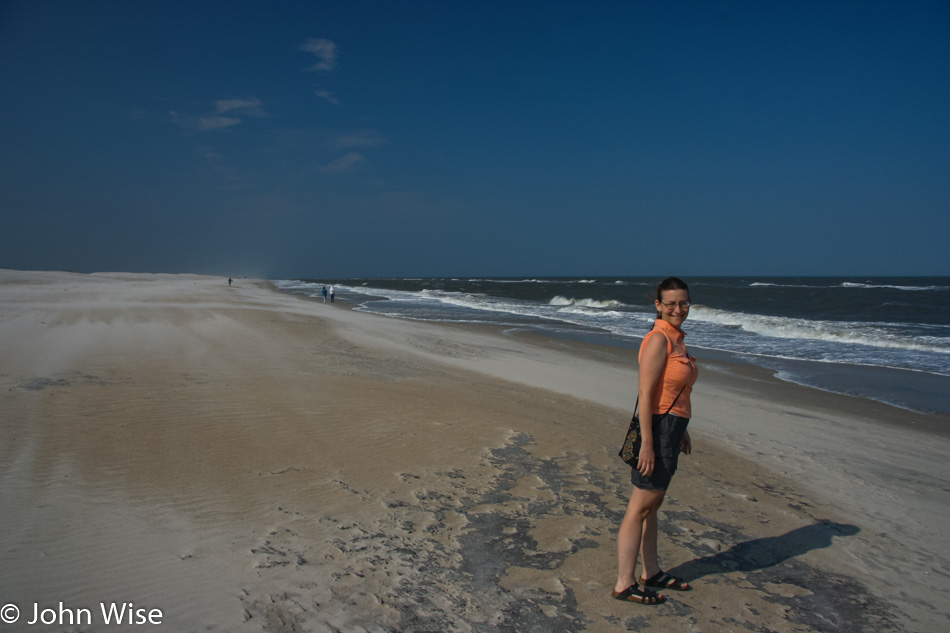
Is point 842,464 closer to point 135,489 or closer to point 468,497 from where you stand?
point 468,497

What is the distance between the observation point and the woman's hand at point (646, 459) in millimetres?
2926

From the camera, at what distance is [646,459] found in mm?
2932

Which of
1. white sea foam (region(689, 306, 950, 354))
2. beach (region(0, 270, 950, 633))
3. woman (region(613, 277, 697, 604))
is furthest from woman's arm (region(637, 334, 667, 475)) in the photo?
white sea foam (region(689, 306, 950, 354))

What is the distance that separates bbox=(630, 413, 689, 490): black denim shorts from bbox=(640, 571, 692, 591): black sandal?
2.18 feet

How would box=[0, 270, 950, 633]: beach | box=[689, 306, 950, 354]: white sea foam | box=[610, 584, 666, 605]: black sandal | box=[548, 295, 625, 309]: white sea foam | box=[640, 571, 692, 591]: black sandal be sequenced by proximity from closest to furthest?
box=[0, 270, 950, 633]: beach
box=[610, 584, 666, 605]: black sandal
box=[640, 571, 692, 591]: black sandal
box=[689, 306, 950, 354]: white sea foam
box=[548, 295, 625, 309]: white sea foam

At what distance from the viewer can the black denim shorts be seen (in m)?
Result: 2.95

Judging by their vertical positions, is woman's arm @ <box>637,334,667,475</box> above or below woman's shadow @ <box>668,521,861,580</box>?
above

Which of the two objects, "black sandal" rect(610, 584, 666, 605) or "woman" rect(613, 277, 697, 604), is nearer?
"woman" rect(613, 277, 697, 604)

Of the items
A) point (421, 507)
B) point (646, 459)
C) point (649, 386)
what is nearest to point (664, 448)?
point (646, 459)

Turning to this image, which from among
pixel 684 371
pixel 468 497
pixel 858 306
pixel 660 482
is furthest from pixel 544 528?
pixel 858 306

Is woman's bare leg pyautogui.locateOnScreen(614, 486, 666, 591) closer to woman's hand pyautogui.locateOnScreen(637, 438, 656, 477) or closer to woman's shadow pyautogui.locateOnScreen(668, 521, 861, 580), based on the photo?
woman's hand pyautogui.locateOnScreen(637, 438, 656, 477)

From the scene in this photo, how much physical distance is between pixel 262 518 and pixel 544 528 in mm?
2078

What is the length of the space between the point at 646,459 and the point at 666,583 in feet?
3.00

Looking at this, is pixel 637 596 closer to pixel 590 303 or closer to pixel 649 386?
pixel 649 386
